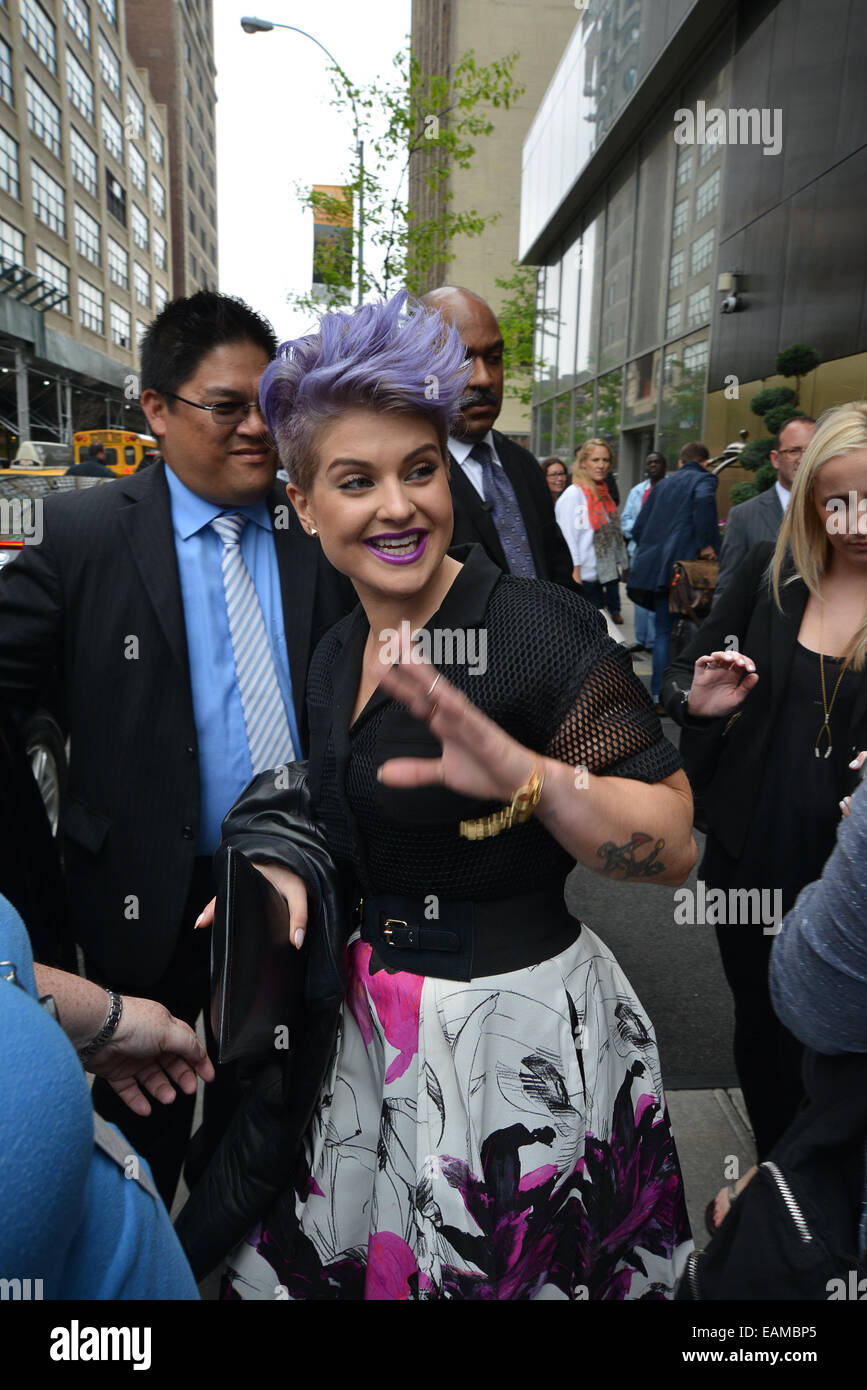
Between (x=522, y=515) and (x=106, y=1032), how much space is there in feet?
7.91

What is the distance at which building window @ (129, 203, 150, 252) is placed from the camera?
5709 centimetres

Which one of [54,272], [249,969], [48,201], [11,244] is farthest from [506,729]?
[54,272]

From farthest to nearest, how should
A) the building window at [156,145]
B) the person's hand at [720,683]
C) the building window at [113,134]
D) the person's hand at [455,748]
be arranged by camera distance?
the building window at [156,145]
the building window at [113,134]
the person's hand at [720,683]
the person's hand at [455,748]

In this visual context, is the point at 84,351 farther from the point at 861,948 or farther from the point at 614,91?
the point at 861,948

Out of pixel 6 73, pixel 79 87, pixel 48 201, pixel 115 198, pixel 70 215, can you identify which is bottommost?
pixel 48 201

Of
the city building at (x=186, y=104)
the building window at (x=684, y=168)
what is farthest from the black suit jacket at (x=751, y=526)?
the city building at (x=186, y=104)

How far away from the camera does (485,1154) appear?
143 cm

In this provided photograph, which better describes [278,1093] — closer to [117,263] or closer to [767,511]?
[767,511]

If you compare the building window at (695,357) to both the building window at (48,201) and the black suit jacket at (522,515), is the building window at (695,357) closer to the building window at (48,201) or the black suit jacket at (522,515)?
the black suit jacket at (522,515)

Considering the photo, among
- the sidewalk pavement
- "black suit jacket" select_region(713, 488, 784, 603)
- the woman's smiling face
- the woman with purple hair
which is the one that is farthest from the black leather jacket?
"black suit jacket" select_region(713, 488, 784, 603)

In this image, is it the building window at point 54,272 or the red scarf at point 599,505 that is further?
the building window at point 54,272

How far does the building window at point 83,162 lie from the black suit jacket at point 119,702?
50.6 m

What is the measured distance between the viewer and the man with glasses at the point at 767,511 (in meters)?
5.03
